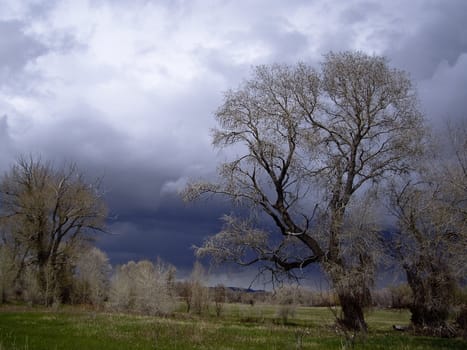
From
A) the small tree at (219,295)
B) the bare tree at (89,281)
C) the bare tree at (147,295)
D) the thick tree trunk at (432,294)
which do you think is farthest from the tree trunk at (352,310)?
the bare tree at (89,281)

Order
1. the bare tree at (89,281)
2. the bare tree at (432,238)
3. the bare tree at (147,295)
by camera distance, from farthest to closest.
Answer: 1. the bare tree at (89,281)
2. the bare tree at (147,295)
3. the bare tree at (432,238)

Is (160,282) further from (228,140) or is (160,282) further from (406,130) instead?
(406,130)

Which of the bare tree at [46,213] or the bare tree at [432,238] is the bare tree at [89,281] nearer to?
the bare tree at [46,213]

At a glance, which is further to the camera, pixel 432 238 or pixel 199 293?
pixel 199 293

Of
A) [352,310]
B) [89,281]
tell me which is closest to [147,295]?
[89,281]

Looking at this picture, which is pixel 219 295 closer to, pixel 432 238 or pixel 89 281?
pixel 89 281

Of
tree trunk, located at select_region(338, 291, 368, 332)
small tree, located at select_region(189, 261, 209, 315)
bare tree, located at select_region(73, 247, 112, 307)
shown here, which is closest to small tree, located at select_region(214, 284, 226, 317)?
small tree, located at select_region(189, 261, 209, 315)

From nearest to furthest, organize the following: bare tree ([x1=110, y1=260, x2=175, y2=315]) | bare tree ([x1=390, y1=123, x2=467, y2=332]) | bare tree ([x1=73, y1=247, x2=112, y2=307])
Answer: bare tree ([x1=390, y1=123, x2=467, y2=332])
bare tree ([x1=110, y1=260, x2=175, y2=315])
bare tree ([x1=73, y1=247, x2=112, y2=307])

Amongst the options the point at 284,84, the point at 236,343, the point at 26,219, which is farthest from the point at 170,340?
the point at 26,219

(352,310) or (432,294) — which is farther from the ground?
(432,294)

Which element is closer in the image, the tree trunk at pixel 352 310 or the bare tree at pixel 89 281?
the tree trunk at pixel 352 310

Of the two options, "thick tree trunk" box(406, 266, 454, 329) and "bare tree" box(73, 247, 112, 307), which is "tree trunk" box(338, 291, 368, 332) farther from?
"bare tree" box(73, 247, 112, 307)

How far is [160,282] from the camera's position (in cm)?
5022

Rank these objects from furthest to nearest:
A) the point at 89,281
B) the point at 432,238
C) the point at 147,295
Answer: the point at 89,281 → the point at 147,295 → the point at 432,238
